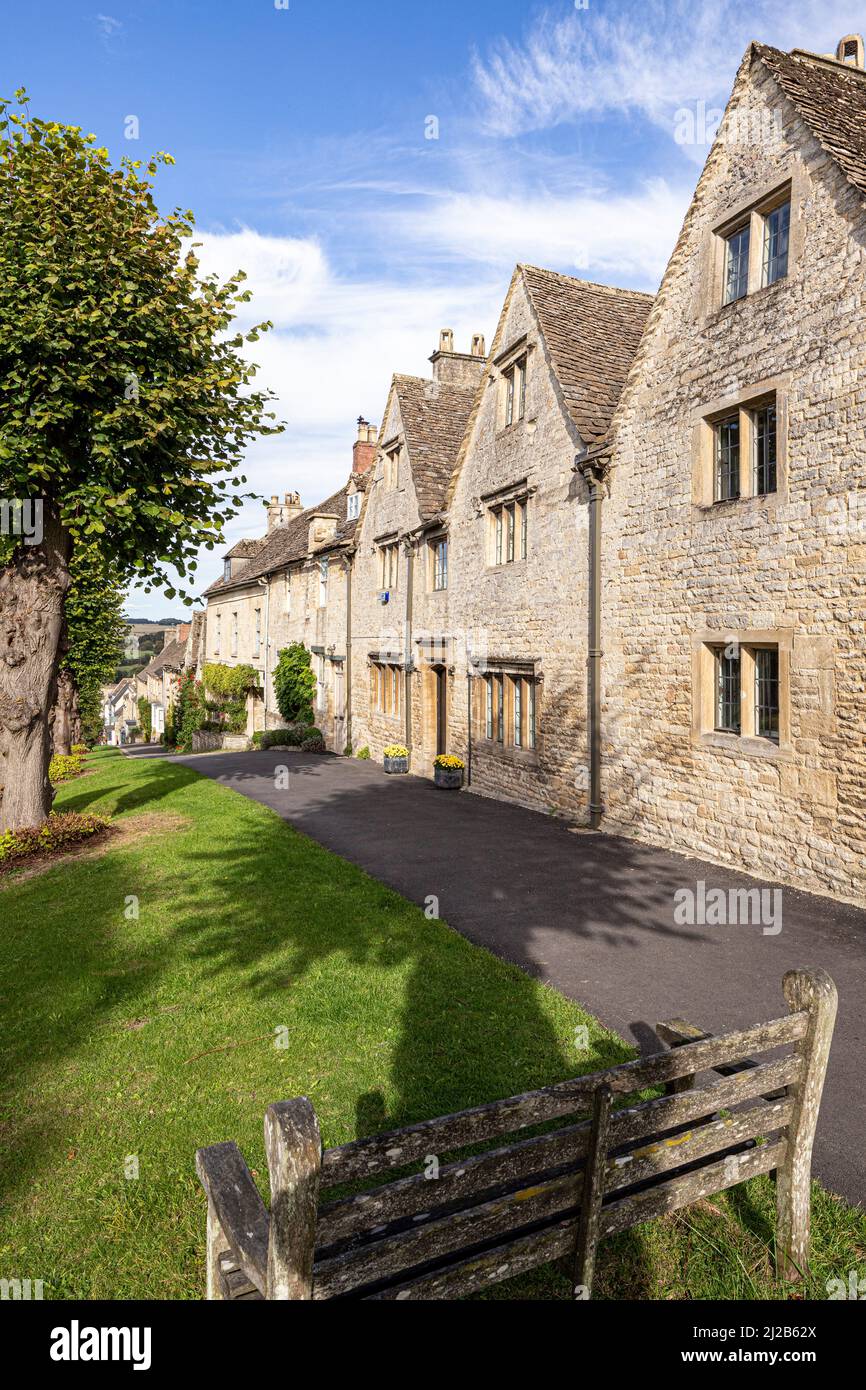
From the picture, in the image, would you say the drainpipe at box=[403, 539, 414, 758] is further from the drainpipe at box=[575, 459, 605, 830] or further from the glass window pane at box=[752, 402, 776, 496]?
the glass window pane at box=[752, 402, 776, 496]

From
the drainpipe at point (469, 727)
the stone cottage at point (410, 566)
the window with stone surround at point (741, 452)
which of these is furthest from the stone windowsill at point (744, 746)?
the stone cottage at point (410, 566)

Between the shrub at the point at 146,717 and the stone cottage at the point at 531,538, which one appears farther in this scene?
the shrub at the point at 146,717

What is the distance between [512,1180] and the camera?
3.04m

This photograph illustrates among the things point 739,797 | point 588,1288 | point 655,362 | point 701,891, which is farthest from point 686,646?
point 588,1288

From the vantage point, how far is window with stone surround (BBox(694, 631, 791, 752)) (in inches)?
399

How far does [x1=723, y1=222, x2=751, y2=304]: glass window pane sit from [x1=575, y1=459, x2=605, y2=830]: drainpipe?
11.0 feet

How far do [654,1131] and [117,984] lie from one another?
5.45m

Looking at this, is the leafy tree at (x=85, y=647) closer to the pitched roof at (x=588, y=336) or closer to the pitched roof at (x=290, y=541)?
the pitched roof at (x=290, y=541)

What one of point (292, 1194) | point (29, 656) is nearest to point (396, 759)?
point (29, 656)

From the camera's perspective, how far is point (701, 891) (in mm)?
9867

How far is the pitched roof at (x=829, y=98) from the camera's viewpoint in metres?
9.64

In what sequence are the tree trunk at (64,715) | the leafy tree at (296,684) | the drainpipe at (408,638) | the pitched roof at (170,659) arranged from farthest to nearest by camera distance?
the pitched roof at (170,659), the leafy tree at (296,684), the tree trunk at (64,715), the drainpipe at (408,638)

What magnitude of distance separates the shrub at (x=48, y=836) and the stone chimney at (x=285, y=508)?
107ft

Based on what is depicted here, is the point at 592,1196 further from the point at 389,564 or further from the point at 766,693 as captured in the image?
the point at 389,564
